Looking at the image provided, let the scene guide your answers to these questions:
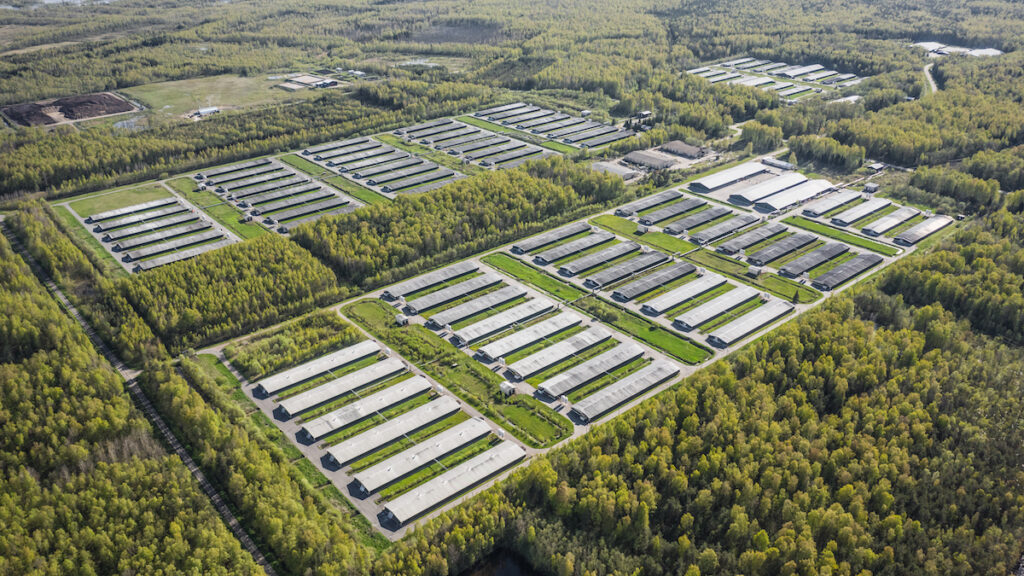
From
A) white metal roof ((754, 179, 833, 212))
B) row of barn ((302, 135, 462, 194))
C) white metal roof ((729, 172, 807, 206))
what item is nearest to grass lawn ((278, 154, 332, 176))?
row of barn ((302, 135, 462, 194))

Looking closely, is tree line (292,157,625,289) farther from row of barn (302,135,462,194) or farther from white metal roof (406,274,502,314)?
row of barn (302,135,462,194)

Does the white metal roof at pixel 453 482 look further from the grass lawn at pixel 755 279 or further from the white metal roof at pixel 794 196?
the white metal roof at pixel 794 196

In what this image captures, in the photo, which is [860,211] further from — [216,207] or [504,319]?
[216,207]

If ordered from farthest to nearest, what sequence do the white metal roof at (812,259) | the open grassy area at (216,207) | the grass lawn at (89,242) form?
the open grassy area at (216,207), the white metal roof at (812,259), the grass lawn at (89,242)

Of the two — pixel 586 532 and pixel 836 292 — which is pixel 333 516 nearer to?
pixel 586 532

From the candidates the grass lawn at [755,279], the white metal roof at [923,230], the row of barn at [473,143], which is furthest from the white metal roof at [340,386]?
the white metal roof at [923,230]
